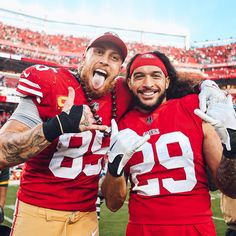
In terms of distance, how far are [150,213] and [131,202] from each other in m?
0.20

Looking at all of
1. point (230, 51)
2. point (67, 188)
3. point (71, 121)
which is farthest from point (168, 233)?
point (230, 51)

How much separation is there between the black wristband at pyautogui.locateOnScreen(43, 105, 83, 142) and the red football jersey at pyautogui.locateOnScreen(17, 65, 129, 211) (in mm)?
368

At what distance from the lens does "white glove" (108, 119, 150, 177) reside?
6.60 ft

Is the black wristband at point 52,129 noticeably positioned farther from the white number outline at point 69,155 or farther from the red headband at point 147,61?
the red headband at point 147,61

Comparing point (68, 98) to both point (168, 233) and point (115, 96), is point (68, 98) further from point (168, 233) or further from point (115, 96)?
point (168, 233)

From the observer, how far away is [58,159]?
7.45 feet

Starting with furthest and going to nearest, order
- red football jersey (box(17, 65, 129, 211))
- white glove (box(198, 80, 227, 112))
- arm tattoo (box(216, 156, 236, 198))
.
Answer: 1. red football jersey (box(17, 65, 129, 211))
2. white glove (box(198, 80, 227, 112))
3. arm tattoo (box(216, 156, 236, 198))

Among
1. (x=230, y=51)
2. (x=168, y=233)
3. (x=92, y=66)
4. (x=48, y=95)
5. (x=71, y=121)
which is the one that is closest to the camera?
(x=71, y=121)

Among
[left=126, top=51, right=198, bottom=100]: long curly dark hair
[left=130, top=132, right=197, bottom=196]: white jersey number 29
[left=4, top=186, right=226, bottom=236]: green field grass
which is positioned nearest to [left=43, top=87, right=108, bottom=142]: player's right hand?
[left=130, top=132, right=197, bottom=196]: white jersey number 29

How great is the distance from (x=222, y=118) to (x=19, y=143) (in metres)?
1.14

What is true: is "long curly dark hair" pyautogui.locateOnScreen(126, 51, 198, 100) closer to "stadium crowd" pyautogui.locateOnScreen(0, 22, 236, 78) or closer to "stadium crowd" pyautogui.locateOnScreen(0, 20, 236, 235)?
"stadium crowd" pyautogui.locateOnScreen(0, 20, 236, 235)

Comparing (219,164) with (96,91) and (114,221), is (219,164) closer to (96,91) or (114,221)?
(96,91)

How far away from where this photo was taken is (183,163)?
7.06 feet

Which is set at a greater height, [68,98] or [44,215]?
[68,98]
